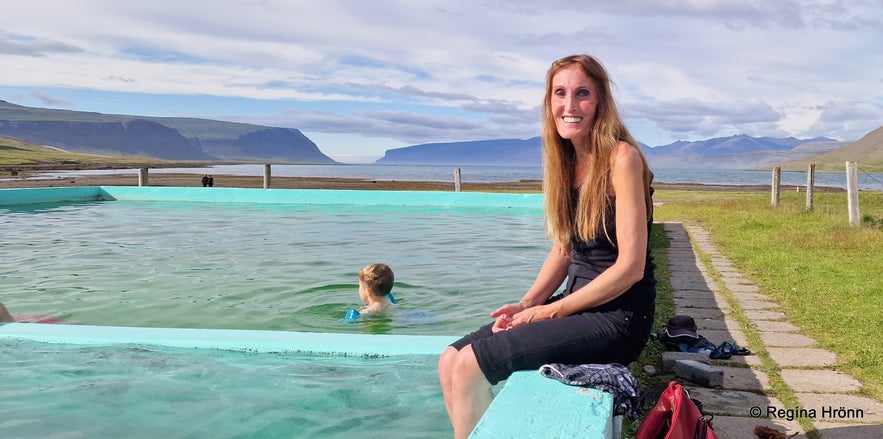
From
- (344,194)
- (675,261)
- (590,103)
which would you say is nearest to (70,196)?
(344,194)

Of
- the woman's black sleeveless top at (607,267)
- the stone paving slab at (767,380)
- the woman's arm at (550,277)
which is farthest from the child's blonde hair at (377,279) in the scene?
the woman's black sleeveless top at (607,267)

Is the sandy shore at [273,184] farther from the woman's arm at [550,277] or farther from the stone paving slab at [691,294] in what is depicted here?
the woman's arm at [550,277]

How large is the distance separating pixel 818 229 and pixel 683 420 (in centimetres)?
1002

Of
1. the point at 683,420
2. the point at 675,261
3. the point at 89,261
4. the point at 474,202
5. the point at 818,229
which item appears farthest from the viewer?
the point at 474,202

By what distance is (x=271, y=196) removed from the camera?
2058 centimetres

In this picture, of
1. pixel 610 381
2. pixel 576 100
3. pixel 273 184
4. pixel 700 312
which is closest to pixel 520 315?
pixel 610 381

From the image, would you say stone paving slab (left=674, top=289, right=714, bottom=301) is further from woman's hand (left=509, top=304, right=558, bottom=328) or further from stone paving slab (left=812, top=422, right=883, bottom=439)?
woman's hand (left=509, top=304, right=558, bottom=328)

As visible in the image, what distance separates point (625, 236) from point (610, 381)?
1.79 feet

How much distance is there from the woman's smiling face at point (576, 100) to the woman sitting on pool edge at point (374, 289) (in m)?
4.06

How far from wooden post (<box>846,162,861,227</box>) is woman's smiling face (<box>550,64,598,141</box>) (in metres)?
10.1

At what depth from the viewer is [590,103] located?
9.61ft

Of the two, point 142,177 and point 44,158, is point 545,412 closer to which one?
point 142,177

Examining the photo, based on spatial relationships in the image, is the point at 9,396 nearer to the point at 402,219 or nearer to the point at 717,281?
the point at 717,281

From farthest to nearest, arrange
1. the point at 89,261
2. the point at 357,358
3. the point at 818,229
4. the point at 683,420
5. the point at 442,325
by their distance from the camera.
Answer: the point at 818,229
the point at 89,261
the point at 442,325
the point at 357,358
the point at 683,420
